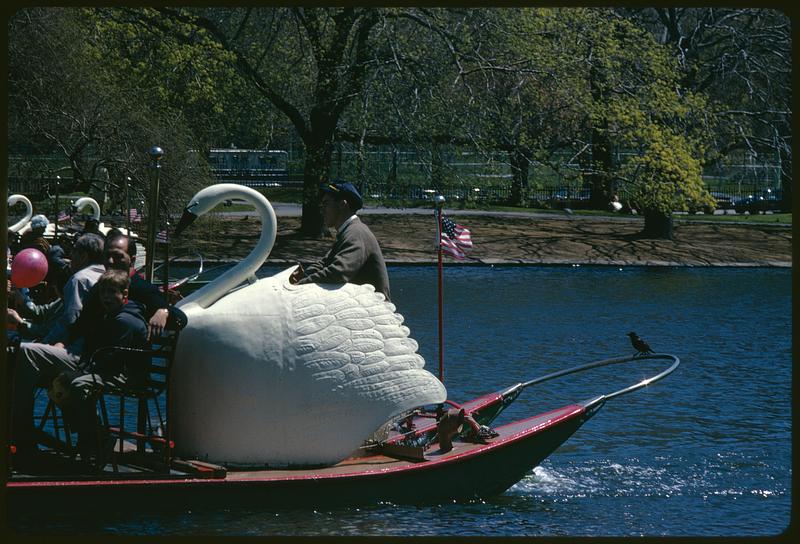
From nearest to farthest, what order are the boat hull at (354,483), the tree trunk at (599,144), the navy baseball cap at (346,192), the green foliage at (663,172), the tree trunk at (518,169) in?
the boat hull at (354,483) < the navy baseball cap at (346,192) < the tree trunk at (518,169) < the green foliage at (663,172) < the tree trunk at (599,144)

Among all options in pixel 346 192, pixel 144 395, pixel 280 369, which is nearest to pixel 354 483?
pixel 280 369

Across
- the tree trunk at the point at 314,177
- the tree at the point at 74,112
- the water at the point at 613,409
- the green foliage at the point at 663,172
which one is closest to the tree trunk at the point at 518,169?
the green foliage at the point at 663,172

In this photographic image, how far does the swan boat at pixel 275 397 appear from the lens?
868 centimetres

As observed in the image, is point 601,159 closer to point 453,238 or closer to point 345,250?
point 453,238

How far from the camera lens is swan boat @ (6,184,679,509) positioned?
28.5 ft

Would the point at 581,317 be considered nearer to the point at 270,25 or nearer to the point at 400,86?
the point at 400,86

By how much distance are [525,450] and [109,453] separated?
10.8 ft

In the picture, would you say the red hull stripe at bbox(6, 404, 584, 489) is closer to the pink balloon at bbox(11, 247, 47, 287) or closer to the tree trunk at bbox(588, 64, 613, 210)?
the pink balloon at bbox(11, 247, 47, 287)

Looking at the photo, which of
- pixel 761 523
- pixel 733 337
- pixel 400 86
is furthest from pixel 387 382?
pixel 400 86

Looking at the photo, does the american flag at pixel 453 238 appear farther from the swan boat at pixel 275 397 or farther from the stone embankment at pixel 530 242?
the stone embankment at pixel 530 242

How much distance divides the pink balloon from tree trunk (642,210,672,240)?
79.5ft

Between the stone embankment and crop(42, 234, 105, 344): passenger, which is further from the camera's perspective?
the stone embankment

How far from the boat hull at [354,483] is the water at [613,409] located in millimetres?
107

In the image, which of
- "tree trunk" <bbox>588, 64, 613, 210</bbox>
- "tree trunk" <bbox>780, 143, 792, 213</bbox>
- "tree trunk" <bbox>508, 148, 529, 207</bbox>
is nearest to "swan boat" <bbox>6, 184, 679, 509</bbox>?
"tree trunk" <bbox>508, 148, 529, 207</bbox>
